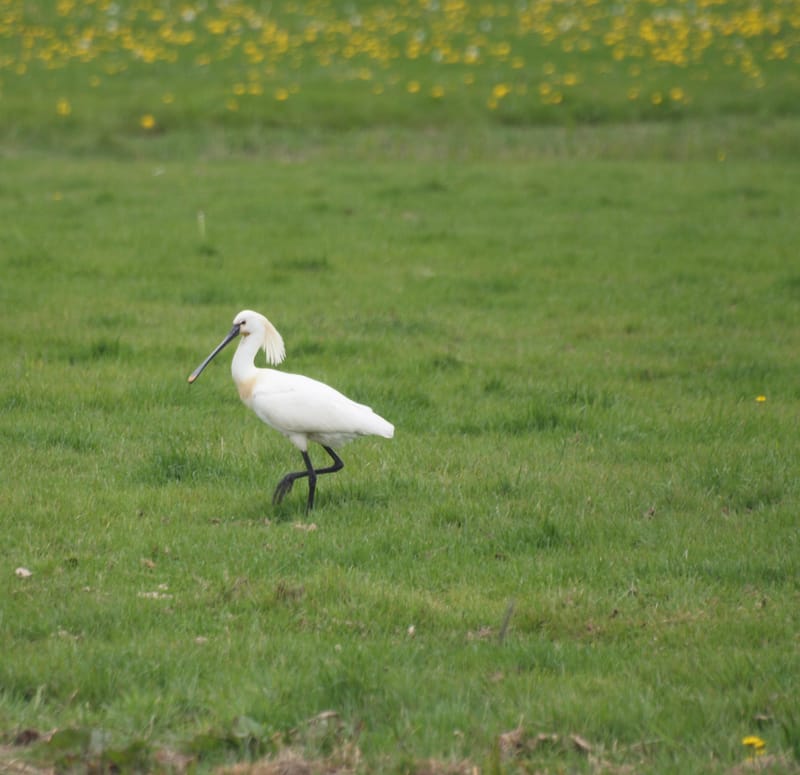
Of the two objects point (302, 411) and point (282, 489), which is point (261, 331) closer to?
point (302, 411)

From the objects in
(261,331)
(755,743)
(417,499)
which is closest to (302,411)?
(261,331)

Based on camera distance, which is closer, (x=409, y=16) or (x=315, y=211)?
(x=315, y=211)

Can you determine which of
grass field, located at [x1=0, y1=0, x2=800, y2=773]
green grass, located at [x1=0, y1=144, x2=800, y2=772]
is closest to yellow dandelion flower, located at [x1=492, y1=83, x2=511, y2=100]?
grass field, located at [x1=0, y1=0, x2=800, y2=773]

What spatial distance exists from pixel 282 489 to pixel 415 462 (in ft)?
3.65

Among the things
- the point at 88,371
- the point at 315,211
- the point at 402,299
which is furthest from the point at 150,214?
the point at 88,371

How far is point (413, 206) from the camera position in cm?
1708

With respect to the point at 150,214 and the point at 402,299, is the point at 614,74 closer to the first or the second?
the point at 150,214

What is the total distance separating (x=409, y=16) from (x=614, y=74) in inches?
252

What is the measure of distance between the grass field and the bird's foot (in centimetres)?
8

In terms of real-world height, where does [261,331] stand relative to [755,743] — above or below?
above

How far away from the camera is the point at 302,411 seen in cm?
704

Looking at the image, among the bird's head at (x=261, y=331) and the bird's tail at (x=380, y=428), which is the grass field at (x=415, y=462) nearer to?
the bird's tail at (x=380, y=428)

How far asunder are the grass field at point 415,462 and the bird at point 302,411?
0.25 m

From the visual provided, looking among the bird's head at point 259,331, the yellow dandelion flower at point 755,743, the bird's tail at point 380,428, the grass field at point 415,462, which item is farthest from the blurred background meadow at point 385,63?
the yellow dandelion flower at point 755,743
